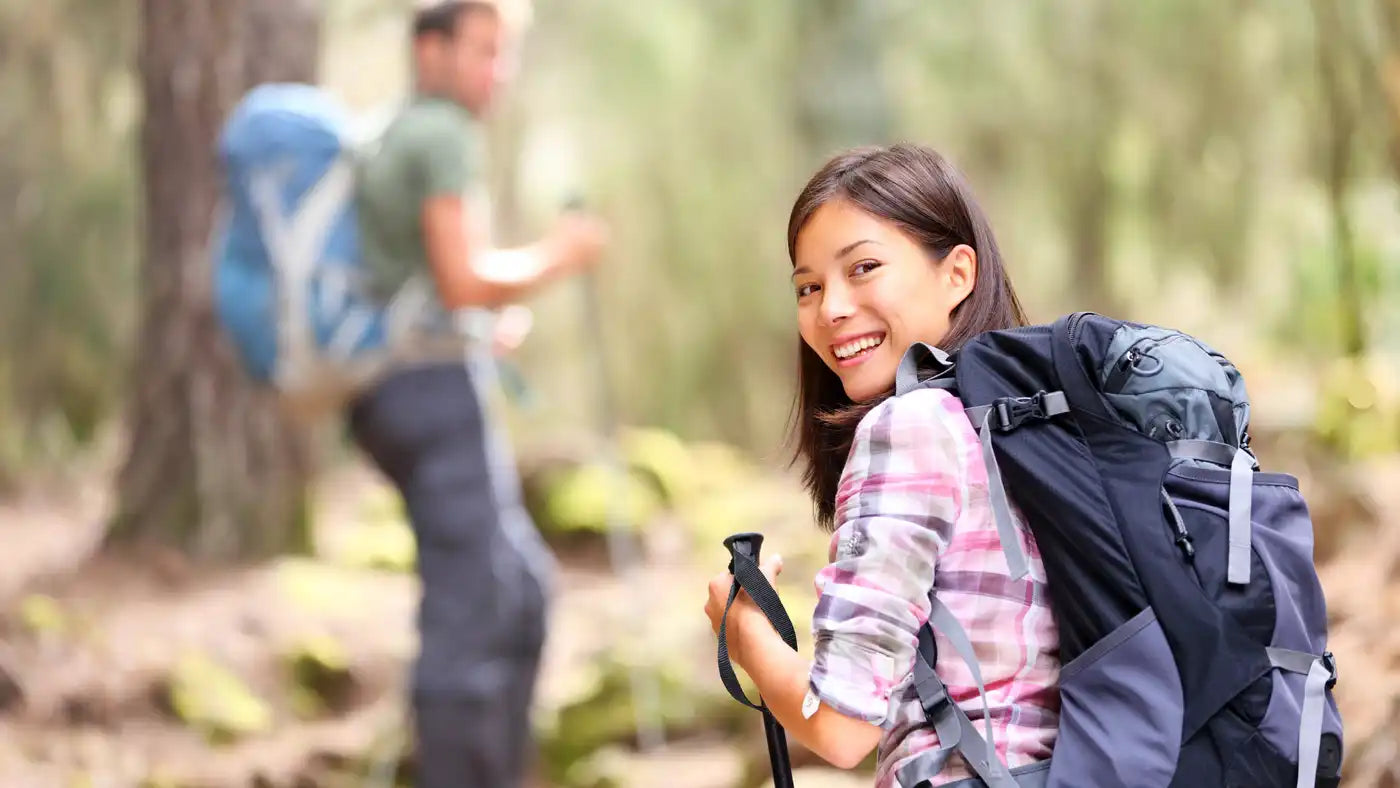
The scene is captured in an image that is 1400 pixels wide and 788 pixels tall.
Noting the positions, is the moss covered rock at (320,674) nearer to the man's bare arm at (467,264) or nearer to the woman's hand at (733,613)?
the man's bare arm at (467,264)

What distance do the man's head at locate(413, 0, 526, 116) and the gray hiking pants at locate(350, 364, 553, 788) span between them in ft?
2.50

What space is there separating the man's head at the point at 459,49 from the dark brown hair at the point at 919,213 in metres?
2.40

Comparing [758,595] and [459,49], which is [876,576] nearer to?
[758,595]

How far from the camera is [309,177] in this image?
3807 mm

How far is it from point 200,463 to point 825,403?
514 centimetres

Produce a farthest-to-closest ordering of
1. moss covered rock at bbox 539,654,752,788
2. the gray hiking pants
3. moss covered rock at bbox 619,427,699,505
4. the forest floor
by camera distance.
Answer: moss covered rock at bbox 619,427,699,505
moss covered rock at bbox 539,654,752,788
the forest floor
the gray hiking pants

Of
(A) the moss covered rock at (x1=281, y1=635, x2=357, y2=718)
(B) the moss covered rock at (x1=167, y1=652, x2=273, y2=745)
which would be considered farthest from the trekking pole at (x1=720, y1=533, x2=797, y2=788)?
(A) the moss covered rock at (x1=281, y1=635, x2=357, y2=718)

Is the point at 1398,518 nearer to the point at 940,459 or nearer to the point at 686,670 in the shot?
the point at 686,670

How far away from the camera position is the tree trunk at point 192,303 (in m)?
6.25

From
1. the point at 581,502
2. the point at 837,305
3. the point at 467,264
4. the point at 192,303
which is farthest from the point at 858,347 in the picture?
the point at 581,502

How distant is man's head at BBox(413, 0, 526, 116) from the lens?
12.6 feet

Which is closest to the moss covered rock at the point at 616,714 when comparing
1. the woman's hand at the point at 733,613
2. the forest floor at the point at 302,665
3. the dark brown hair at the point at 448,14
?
the forest floor at the point at 302,665

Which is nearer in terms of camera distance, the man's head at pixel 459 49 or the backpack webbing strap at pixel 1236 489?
the backpack webbing strap at pixel 1236 489

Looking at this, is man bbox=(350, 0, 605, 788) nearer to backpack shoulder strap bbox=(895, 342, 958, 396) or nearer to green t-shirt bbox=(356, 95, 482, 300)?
green t-shirt bbox=(356, 95, 482, 300)
